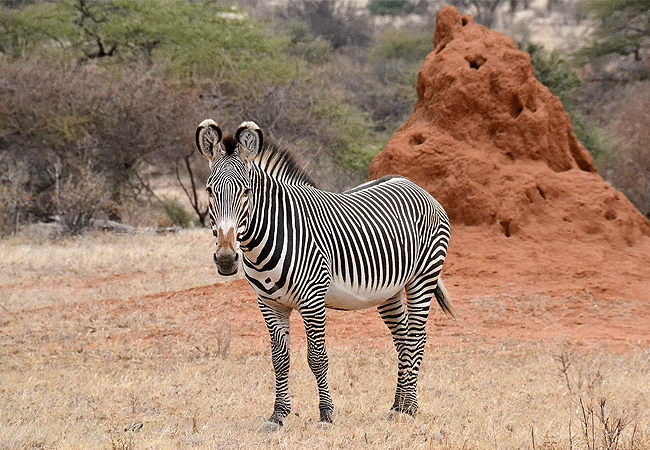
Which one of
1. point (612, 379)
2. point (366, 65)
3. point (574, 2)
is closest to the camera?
point (612, 379)

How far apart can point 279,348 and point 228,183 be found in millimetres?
1336

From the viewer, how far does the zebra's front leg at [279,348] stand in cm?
600

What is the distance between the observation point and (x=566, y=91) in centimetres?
2309

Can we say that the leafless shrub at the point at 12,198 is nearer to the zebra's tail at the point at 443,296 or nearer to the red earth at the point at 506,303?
the red earth at the point at 506,303

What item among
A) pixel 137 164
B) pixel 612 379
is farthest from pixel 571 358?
pixel 137 164

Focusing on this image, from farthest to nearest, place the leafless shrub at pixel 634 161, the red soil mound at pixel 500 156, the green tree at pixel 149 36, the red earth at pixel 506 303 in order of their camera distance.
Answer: the green tree at pixel 149 36 < the leafless shrub at pixel 634 161 < the red soil mound at pixel 500 156 < the red earth at pixel 506 303

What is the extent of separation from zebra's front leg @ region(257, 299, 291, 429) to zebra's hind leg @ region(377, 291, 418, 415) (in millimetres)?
862

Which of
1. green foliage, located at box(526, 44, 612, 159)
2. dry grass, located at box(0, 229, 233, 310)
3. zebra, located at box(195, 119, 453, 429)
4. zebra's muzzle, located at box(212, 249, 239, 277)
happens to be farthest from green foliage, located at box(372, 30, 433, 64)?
zebra's muzzle, located at box(212, 249, 239, 277)

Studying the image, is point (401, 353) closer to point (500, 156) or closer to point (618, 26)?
point (500, 156)

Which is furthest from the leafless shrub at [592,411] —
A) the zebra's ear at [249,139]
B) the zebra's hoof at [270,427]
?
the zebra's ear at [249,139]

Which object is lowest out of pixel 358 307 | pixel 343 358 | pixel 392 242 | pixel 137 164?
pixel 137 164

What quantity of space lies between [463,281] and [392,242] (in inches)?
209

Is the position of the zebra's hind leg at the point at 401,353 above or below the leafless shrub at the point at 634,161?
above

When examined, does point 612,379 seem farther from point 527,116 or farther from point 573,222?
point 527,116
